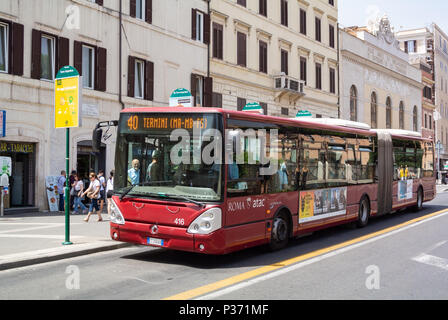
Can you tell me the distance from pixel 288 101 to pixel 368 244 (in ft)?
74.9

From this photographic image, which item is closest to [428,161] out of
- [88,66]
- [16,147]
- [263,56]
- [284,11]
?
[263,56]

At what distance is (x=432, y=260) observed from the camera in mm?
8945

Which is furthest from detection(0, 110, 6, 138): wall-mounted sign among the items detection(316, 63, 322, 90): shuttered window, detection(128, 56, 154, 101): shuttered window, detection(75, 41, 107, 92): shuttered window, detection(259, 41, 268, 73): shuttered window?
detection(316, 63, 322, 90): shuttered window

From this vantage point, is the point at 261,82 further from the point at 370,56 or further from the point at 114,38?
the point at 370,56

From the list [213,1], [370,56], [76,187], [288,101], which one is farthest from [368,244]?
[370,56]

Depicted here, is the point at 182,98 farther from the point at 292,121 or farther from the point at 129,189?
the point at 129,189

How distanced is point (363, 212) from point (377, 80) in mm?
33797

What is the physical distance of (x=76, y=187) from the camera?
18781 mm

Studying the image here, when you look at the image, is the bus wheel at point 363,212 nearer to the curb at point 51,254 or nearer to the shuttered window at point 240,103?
the curb at point 51,254

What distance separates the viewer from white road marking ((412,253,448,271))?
8469mm

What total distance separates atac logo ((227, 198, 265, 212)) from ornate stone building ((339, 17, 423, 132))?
31888 millimetres

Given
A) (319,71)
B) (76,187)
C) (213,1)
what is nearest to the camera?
(76,187)

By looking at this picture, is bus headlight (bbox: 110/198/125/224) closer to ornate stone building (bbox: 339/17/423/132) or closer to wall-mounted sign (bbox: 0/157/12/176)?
wall-mounted sign (bbox: 0/157/12/176)

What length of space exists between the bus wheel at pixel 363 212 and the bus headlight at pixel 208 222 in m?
6.96
